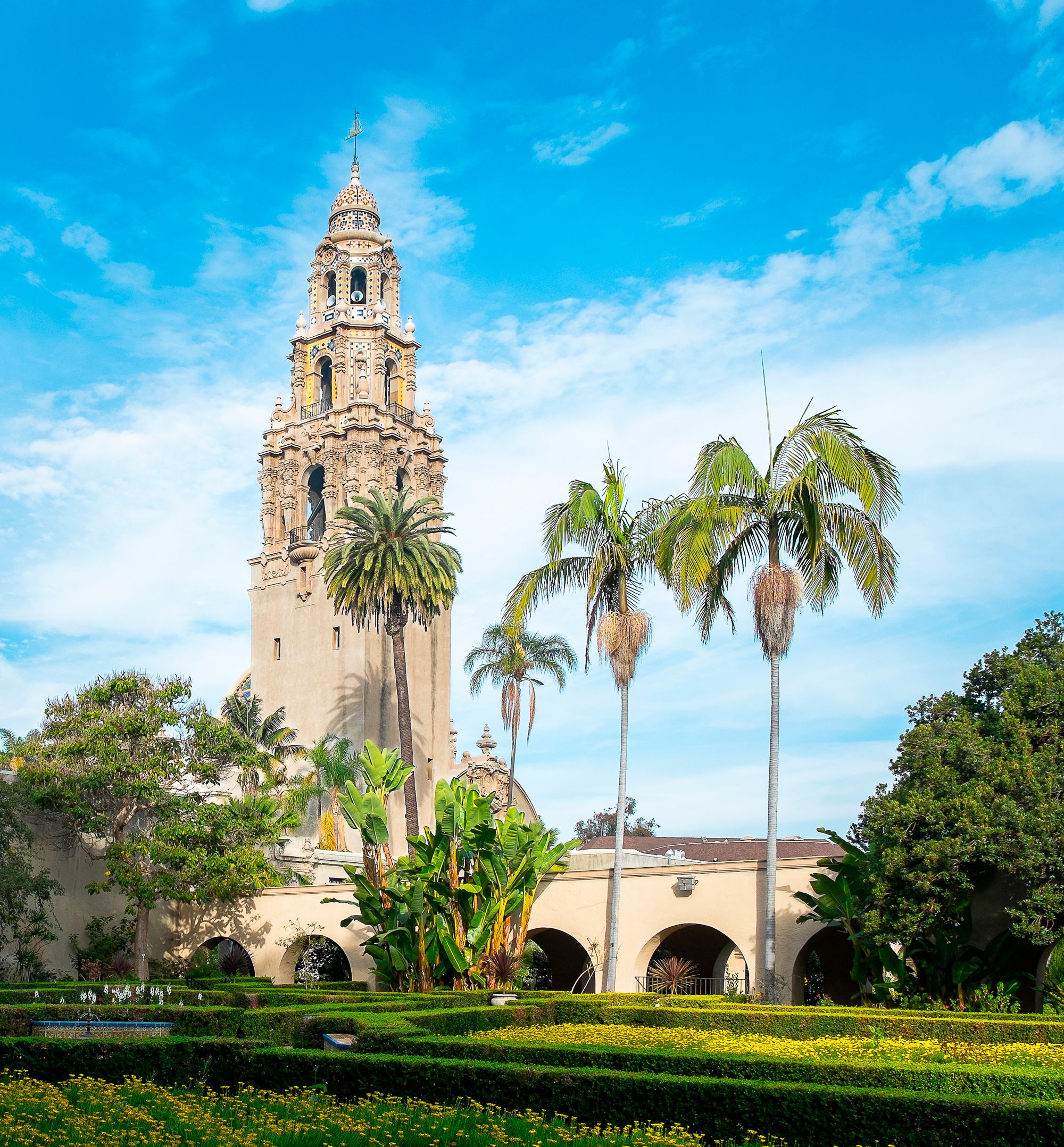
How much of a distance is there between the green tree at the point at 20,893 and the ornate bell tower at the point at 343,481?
1996 cm

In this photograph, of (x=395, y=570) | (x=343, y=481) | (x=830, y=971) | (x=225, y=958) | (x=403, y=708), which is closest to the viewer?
(x=830, y=971)

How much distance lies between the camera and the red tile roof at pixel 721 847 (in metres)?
56.5

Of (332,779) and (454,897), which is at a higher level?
(332,779)

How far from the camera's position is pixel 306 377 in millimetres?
60688

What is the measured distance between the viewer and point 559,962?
4056 cm

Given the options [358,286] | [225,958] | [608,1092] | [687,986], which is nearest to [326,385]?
[358,286]

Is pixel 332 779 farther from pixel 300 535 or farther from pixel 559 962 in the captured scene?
pixel 300 535

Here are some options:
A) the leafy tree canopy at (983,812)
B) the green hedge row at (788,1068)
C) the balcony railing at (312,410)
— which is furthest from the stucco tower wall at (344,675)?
the green hedge row at (788,1068)

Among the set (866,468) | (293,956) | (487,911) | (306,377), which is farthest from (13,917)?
(306,377)

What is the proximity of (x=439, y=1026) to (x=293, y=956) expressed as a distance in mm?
19737

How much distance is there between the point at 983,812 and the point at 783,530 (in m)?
7.66

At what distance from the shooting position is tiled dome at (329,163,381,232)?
62688mm

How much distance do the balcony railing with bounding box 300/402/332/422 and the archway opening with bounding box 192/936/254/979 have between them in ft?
91.6

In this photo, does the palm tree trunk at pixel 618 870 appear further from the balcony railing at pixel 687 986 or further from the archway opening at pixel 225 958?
the archway opening at pixel 225 958
